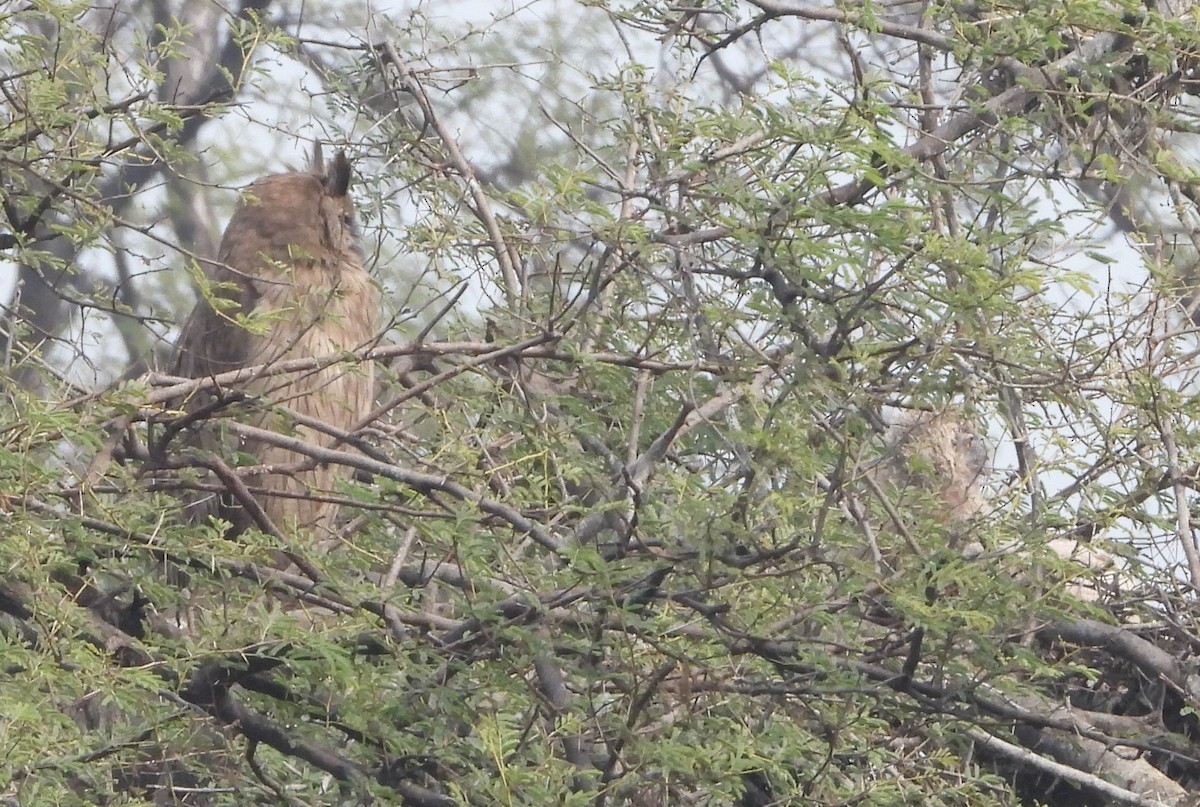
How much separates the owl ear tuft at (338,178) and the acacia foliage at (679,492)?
4.81 feet

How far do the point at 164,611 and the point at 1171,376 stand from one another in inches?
72.5

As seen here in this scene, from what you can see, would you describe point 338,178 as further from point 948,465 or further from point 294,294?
point 948,465

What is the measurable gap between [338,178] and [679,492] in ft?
8.26

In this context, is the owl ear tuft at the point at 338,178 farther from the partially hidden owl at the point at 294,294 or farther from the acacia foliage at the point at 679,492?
the acacia foliage at the point at 679,492

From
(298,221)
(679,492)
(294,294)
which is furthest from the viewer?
(298,221)

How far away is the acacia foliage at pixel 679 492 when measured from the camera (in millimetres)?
2258

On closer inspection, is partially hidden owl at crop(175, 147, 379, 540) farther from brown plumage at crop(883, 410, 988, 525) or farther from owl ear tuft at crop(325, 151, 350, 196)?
brown plumage at crop(883, 410, 988, 525)

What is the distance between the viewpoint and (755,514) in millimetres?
2172

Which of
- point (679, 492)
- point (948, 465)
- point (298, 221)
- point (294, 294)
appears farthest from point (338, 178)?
point (679, 492)

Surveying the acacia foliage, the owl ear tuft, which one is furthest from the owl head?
the acacia foliage

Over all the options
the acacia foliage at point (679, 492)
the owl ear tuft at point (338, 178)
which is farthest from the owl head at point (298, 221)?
the acacia foliage at point (679, 492)

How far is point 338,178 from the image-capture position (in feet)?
15.1

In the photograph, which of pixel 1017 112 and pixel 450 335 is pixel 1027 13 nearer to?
pixel 1017 112

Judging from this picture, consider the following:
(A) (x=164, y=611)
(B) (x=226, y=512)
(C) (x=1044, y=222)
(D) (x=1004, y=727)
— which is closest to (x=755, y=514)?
(C) (x=1044, y=222)
